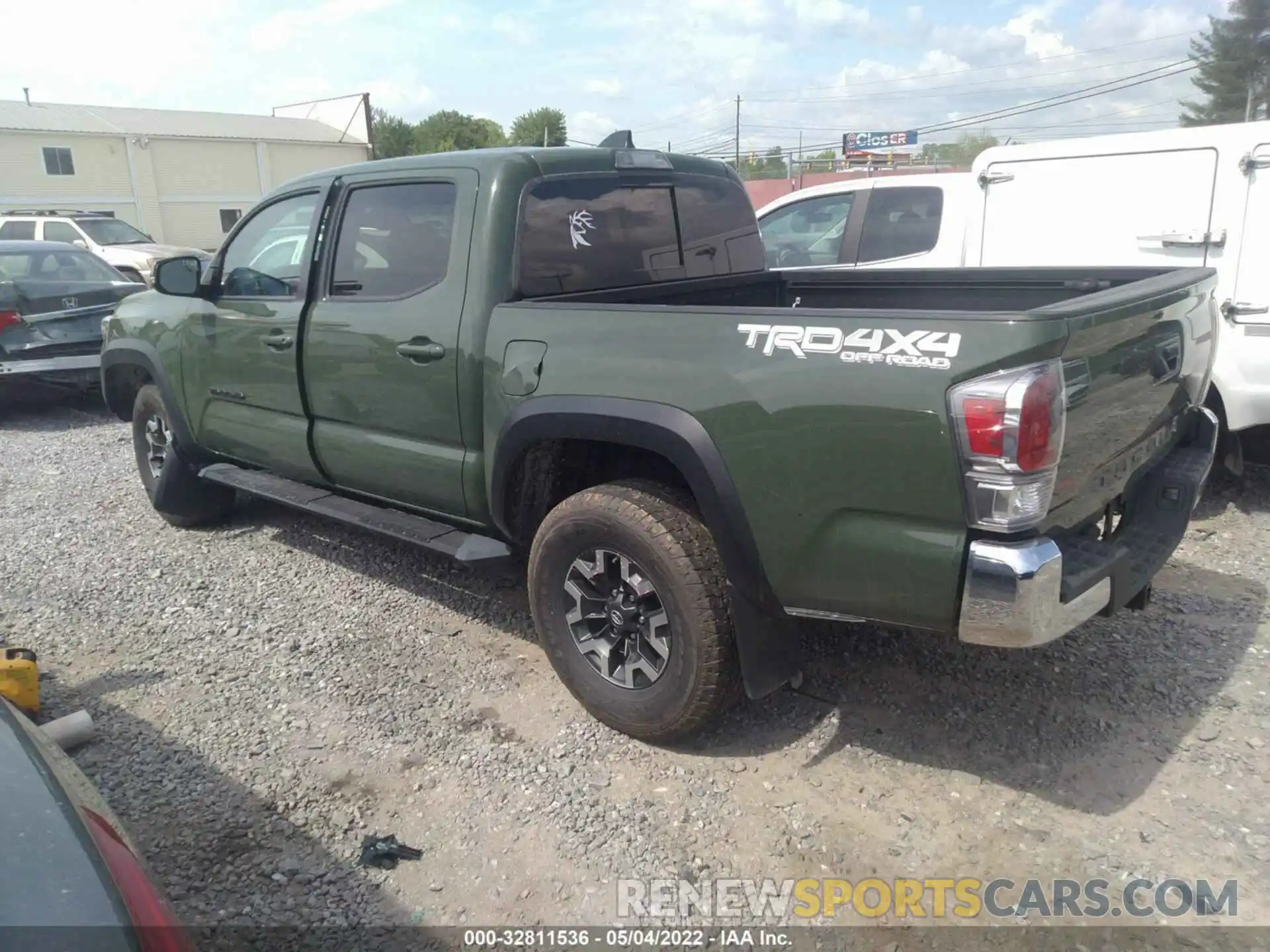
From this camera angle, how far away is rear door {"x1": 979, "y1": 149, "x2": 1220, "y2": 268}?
17.1ft

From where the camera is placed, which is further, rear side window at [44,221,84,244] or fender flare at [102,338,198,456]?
rear side window at [44,221,84,244]

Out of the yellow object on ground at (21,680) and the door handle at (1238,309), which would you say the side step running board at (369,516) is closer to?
the yellow object on ground at (21,680)

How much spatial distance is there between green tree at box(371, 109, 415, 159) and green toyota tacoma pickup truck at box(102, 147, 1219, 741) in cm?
5710

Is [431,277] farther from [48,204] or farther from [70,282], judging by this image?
[48,204]

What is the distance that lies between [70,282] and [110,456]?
256 cm

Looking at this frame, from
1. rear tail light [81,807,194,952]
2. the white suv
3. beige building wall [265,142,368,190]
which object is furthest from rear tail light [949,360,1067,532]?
beige building wall [265,142,368,190]

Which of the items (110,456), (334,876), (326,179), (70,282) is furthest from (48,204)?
(334,876)

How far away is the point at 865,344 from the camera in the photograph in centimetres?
252

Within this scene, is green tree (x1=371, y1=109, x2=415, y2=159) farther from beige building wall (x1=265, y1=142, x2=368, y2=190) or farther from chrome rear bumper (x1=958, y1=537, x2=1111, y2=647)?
chrome rear bumper (x1=958, y1=537, x2=1111, y2=647)

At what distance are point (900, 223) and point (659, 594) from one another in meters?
4.59

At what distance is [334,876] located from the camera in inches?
108

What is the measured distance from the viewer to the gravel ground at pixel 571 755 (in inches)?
107

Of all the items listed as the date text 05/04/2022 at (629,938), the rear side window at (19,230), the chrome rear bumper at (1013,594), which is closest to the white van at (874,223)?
the chrome rear bumper at (1013,594)

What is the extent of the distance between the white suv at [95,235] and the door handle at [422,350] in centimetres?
1405
